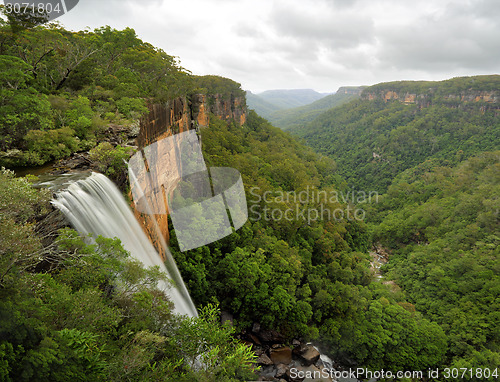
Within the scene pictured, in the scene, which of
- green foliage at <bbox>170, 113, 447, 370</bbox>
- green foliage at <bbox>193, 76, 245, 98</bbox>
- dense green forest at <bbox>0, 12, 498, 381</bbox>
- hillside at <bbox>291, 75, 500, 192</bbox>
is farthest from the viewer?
hillside at <bbox>291, 75, 500, 192</bbox>

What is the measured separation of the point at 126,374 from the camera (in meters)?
6.03

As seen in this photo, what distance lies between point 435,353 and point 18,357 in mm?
25407

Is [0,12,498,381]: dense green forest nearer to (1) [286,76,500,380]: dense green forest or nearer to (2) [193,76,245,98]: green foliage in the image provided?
(1) [286,76,500,380]: dense green forest

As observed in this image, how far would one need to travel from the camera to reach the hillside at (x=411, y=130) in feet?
231

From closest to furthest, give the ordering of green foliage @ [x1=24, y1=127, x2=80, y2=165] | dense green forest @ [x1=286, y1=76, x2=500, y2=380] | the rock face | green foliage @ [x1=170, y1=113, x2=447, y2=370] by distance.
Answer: green foliage @ [x1=24, y1=127, x2=80, y2=165] < the rock face < green foliage @ [x1=170, y1=113, x2=447, y2=370] < dense green forest @ [x1=286, y1=76, x2=500, y2=380]

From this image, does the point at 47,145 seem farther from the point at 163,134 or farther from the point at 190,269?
the point at 190,269

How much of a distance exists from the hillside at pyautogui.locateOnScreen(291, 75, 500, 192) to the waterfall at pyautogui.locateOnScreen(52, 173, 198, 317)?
6368 cm

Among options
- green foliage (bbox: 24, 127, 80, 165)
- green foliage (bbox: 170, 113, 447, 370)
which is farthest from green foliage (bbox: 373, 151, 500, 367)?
green foliage (bbox: 24, 127, 80, 165)

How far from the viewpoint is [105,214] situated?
902cm

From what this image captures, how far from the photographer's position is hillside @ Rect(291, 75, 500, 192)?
70438 millimetres

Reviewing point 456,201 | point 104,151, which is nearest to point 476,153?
point 456,201

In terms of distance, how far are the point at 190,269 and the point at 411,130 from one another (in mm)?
84236

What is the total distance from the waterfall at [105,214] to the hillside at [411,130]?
63.7m

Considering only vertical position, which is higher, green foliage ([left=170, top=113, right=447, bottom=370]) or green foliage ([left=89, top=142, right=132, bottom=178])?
green foliage ([left=89, top=142, right=132, bottom=178])
